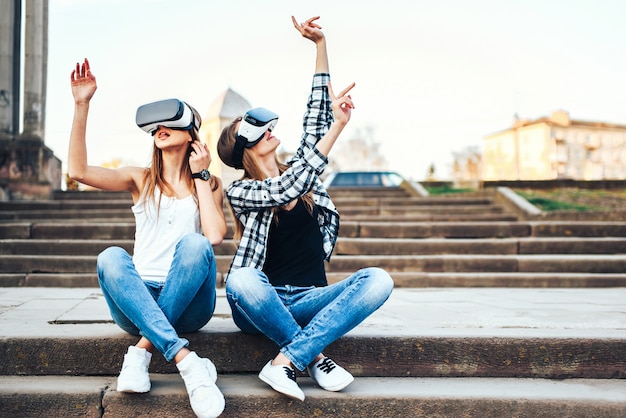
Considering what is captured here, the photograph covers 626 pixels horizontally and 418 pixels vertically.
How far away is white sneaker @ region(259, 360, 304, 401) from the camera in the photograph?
2350mm

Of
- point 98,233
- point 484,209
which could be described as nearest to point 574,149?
point 484,209

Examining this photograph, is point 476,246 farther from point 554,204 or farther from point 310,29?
point 310,29

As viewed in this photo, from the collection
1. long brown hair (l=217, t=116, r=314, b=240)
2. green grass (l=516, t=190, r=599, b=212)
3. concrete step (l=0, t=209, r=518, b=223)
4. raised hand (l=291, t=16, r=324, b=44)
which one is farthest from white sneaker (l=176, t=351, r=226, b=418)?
green grass (l=516, t=190, r=599, b=212)

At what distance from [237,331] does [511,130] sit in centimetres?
6775

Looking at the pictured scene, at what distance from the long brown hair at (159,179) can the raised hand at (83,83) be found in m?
0.39

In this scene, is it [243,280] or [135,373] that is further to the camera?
[243,280]

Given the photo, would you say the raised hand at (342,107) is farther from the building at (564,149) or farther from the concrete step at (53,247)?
the building at (564,149)

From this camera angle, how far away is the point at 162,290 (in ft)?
8.05

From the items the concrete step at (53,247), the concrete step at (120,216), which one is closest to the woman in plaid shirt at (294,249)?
the concrete step at (53,247)

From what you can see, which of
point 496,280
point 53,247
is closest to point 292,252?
point 496,280

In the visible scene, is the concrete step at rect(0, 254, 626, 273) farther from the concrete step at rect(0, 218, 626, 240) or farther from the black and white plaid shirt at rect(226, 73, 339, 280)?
the black and white plaid shirt at rect(226, 73, 339, 280)

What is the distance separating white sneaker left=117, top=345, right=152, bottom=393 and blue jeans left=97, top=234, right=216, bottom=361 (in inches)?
3.4

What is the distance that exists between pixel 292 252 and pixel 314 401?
676 millimetres

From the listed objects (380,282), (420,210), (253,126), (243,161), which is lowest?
(380,282)
